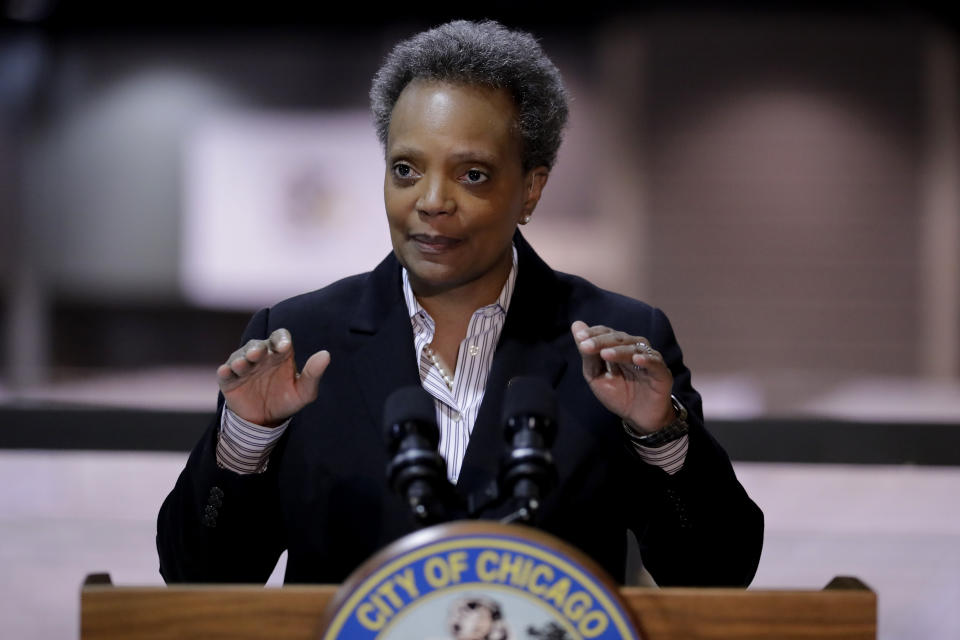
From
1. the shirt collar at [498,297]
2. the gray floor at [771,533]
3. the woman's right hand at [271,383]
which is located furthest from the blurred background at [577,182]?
the woman's right hand at [271,383]

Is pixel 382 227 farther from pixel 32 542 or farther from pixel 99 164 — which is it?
pixel 32 542

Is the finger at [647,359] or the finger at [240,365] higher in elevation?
the finger at [647,359]

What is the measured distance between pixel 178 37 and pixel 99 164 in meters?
0.99

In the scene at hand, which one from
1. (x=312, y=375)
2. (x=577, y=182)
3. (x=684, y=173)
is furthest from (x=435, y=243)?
(x=684, y=173)

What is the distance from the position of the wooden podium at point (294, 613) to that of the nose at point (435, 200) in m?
0.53

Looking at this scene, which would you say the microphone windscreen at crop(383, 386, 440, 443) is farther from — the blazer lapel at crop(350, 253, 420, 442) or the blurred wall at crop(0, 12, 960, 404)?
the blurred wall at crop(0, 12, 960, 404)

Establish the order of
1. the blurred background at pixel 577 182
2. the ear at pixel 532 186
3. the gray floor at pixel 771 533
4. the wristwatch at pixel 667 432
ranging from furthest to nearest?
the blurred background at pixel 577 182, the gray floor at pixel 771 533, the ear at pixel 532 186, the wristwatch at pixel 667 432

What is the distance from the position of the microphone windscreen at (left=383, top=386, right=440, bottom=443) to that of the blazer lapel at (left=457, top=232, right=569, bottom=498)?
29 centimetres

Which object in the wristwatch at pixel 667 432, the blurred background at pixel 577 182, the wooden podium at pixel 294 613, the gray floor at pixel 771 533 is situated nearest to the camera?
the wooden podium at pixel 294 613

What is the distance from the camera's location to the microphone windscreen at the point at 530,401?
903mm

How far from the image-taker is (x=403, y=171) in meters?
1.28

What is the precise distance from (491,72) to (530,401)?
545 mm

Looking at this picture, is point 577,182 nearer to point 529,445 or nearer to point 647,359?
point 647,359

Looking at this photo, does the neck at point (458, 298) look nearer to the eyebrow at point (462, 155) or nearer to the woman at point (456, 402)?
the woman at point (456, 402)
